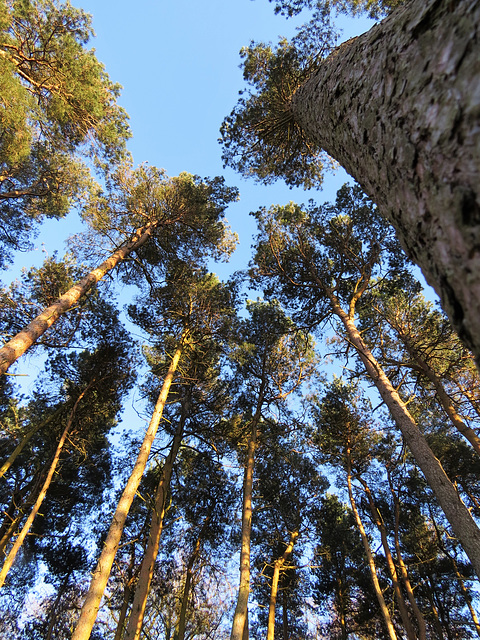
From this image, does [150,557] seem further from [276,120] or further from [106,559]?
[276,120]

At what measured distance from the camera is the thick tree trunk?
634 millimetres

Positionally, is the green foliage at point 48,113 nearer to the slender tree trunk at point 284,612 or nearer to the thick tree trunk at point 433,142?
the thick tree trunk at point 433,142

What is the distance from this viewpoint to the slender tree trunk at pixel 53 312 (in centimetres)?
490

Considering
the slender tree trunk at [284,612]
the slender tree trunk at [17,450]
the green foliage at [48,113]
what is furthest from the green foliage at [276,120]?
the slender tree trunk at [284,612]

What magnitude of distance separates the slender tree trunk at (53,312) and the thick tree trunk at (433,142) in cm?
533

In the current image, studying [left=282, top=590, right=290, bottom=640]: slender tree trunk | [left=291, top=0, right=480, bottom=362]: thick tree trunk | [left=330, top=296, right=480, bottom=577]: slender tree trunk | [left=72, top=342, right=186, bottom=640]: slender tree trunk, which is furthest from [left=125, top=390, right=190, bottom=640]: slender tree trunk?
[left=291, top=0, right=480, bottom=362]: thick tree trunk

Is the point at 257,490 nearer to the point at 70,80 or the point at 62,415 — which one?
the point at 62,415

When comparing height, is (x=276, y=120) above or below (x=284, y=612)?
above

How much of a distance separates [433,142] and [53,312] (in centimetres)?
674

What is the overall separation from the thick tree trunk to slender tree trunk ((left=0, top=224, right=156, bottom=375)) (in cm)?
533

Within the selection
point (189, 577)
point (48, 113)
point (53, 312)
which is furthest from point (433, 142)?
point (189, 577)

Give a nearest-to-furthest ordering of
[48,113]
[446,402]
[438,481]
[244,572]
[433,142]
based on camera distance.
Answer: [433,142]
[438,481]
[244,572]
[446,402]
[48,113]

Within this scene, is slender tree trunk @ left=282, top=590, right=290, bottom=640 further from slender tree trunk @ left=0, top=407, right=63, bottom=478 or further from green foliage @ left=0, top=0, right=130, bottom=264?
green foliage @ left=0, top=0, right=130, bottom=264

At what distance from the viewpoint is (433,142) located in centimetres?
76
